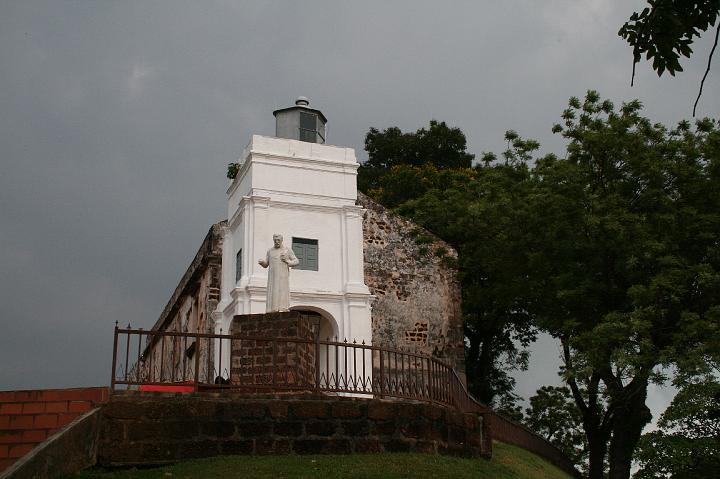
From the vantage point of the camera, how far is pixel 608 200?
58.7ft

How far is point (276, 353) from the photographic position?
1102cm

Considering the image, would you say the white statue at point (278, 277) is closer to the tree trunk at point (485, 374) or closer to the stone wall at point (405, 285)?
the stone wall at point (405, 285)

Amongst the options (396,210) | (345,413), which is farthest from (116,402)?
(396,210)

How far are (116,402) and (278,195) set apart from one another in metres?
10.2

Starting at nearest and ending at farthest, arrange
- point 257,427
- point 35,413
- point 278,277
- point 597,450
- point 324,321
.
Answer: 1. point 35,413
2. point 257,427
3. point 278,277
4. point 324,321
5. point 597,450

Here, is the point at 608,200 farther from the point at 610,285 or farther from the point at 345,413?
the point at 345,413

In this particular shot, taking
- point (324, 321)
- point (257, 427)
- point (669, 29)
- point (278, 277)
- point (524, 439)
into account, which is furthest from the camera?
point (324, 321)

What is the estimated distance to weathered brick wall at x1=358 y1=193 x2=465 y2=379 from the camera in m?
20.6

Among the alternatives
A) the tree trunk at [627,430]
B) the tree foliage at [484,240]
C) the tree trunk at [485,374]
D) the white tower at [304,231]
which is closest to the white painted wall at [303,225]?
the white tower at [304,231]

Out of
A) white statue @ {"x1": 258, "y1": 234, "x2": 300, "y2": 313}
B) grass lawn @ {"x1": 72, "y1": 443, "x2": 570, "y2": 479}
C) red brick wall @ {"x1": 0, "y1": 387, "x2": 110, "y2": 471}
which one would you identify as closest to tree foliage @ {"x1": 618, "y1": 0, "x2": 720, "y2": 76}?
grass lawn @ {"x1": 72, "y1": 443, "x2": 570, "y2": 479}

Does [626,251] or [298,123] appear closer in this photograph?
[626,251]

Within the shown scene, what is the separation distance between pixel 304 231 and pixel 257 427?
955cm

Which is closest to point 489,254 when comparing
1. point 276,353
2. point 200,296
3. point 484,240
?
point 484,240

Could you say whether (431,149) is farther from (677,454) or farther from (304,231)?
(677,454)
